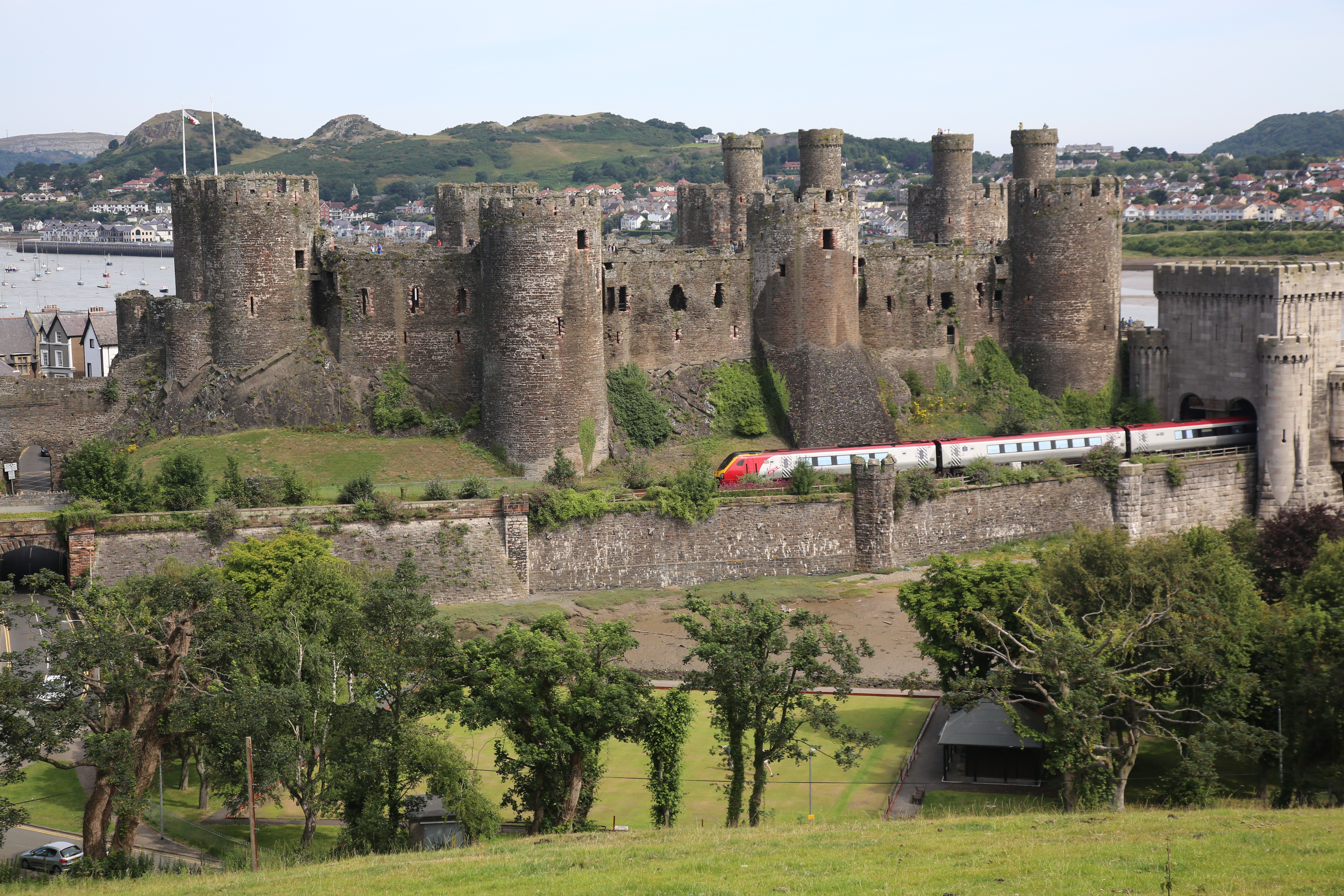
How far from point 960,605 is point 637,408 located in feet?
61.3

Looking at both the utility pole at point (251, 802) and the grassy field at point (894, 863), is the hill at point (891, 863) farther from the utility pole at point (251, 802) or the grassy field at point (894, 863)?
the utility pole at point (251, 802)

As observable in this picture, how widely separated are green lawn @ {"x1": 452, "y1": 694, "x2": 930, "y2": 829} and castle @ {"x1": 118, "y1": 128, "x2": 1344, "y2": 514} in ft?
48.8

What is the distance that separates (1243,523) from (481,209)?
27527mm

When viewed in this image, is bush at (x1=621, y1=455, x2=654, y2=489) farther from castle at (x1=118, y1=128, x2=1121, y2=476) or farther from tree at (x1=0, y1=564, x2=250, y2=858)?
tree at (x1=0, y1=564, x2=250, y2=858)

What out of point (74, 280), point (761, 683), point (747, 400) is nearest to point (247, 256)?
point (747, 400)

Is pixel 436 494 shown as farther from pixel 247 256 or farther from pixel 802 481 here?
pixel 802 481

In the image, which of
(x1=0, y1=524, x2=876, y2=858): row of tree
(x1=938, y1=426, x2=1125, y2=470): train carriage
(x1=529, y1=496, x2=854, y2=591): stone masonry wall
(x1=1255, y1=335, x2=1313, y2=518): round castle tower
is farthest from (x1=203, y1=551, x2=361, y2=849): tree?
(x1=1255, y1=335, x2=1313, y2=518): round castle tower

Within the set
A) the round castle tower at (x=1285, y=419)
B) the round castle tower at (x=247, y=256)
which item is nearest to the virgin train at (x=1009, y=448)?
the round castle tower at (x=1285, y=419)

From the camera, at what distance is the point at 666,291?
60.7 metres

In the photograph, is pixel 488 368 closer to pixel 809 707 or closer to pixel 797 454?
pixel 797 454

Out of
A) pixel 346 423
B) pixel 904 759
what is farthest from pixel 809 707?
pixel 346 423

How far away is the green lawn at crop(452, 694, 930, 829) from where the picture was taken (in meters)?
37.8

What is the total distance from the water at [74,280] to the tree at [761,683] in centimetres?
9467

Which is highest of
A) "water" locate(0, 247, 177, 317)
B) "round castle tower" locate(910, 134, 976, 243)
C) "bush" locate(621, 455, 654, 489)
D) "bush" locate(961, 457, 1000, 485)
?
"round castle tower" locate(910, 134, 976, 243)
